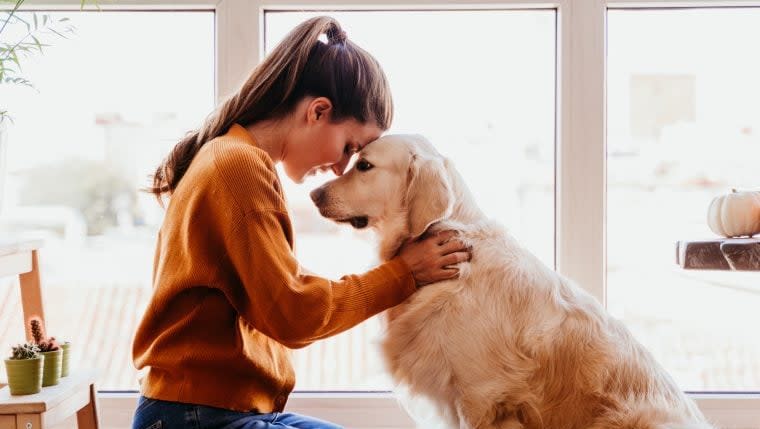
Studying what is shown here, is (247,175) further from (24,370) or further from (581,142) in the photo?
(581,142)

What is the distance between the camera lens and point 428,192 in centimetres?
163

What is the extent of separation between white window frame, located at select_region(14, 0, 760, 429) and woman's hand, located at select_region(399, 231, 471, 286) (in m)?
0.76

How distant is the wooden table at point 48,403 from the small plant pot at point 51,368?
2cm

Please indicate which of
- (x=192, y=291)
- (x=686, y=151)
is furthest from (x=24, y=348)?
(x=686, y=151)

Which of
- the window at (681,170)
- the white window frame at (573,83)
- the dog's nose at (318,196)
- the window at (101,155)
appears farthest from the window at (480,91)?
the dog's nose at (318,196)

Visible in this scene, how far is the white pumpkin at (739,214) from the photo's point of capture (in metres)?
1.69

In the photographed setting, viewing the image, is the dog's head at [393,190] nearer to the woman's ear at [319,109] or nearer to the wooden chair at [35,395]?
the woman's ear at [319,109]

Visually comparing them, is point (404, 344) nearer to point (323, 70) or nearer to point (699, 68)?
point (323, 70)

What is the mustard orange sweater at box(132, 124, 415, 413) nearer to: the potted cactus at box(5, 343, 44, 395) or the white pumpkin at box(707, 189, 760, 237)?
the potted cactus at box(5, 343, 44, 395)

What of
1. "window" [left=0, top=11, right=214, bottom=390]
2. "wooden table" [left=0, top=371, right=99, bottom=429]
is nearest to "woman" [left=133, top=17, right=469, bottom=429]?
"wooden table" [left=0, top=371, right=99, bottom=429]

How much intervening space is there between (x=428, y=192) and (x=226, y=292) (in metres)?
0.50

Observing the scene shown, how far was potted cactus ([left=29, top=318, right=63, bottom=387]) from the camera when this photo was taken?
1.82 m

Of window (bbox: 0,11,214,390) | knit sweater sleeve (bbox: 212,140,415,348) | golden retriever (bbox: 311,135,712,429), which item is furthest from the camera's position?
window (bbox: 0,11,214,390)

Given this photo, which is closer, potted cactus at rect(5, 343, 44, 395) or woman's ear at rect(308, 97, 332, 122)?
woman's ear at rect(308, 97, 332, 122)
